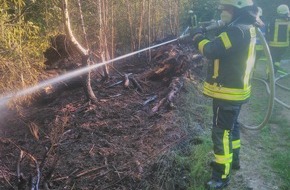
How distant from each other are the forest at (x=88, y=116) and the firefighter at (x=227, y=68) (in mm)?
435

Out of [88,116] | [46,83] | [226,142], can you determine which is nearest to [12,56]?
[88,116]

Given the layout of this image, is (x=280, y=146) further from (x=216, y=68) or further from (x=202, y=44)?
(x=202, y=44)

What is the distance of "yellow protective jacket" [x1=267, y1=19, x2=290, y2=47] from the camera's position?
8523mm

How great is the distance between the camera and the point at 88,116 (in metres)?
6.09

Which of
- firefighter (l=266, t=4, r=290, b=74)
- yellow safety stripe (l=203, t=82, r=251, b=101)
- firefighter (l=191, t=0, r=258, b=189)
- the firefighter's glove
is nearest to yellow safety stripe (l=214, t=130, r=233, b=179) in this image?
firefighter (l=191, t=0, r=258, b=189)

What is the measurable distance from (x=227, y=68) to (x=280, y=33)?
18.8 ft

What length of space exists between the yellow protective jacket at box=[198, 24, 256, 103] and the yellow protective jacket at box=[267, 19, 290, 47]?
5448mm

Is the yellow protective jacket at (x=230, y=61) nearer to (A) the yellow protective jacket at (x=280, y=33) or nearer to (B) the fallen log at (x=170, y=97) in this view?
(B) the fallen log at (x=170, y=97)

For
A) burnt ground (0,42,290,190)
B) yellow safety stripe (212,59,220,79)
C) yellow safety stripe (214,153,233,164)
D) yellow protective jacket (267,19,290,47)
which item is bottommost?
burnt ground (0,42,290,190)

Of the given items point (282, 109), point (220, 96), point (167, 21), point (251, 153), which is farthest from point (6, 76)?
point (167, 21)

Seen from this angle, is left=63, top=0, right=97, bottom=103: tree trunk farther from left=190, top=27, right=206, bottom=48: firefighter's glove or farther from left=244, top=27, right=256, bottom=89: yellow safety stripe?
left=244, top=27, right=256, bottom=89: yellow safety stripe

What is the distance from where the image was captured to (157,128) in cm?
511

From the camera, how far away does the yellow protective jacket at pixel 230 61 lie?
3494mm

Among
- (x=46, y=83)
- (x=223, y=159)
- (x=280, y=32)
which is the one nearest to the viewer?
(x=223, y=159)
